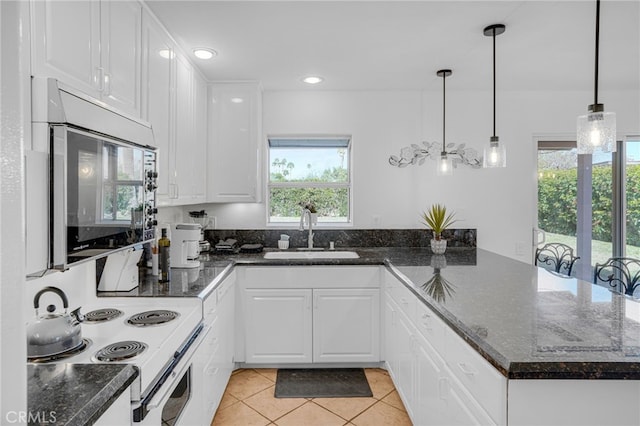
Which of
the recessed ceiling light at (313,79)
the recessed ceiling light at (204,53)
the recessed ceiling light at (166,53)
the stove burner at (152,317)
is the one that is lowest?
the stove burner at (152,317)

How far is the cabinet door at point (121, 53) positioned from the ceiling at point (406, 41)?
0.28m

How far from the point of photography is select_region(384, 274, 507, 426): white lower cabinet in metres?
1.27

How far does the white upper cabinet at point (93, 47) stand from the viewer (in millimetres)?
1208

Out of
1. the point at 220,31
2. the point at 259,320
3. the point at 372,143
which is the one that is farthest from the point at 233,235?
the point at 220,31

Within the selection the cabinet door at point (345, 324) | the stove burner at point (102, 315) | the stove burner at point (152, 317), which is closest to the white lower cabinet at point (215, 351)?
the stove burner at point (152, 317)

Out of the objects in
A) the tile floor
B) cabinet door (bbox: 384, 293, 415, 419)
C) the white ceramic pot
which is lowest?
the tile floor

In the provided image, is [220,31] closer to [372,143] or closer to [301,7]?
[301,7]

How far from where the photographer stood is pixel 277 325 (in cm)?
304

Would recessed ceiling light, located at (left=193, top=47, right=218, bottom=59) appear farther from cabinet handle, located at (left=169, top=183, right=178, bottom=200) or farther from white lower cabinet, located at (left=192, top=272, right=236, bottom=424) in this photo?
white lower cabinet, located at (left=192, top=272, right=236, bottom=424)

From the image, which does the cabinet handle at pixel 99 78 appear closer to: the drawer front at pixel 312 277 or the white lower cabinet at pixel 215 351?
the white lower cabinet at pixel 215 351

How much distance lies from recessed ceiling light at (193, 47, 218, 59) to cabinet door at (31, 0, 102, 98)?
115cm

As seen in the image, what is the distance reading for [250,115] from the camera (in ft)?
11.1

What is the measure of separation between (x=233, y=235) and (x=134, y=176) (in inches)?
79.7

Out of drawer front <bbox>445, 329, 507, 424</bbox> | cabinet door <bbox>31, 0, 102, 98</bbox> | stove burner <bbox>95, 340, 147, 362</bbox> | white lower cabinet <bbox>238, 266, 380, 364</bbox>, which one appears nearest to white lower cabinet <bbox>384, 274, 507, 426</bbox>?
drawer front <bbox>445, 329, 507, 424</bbox>
